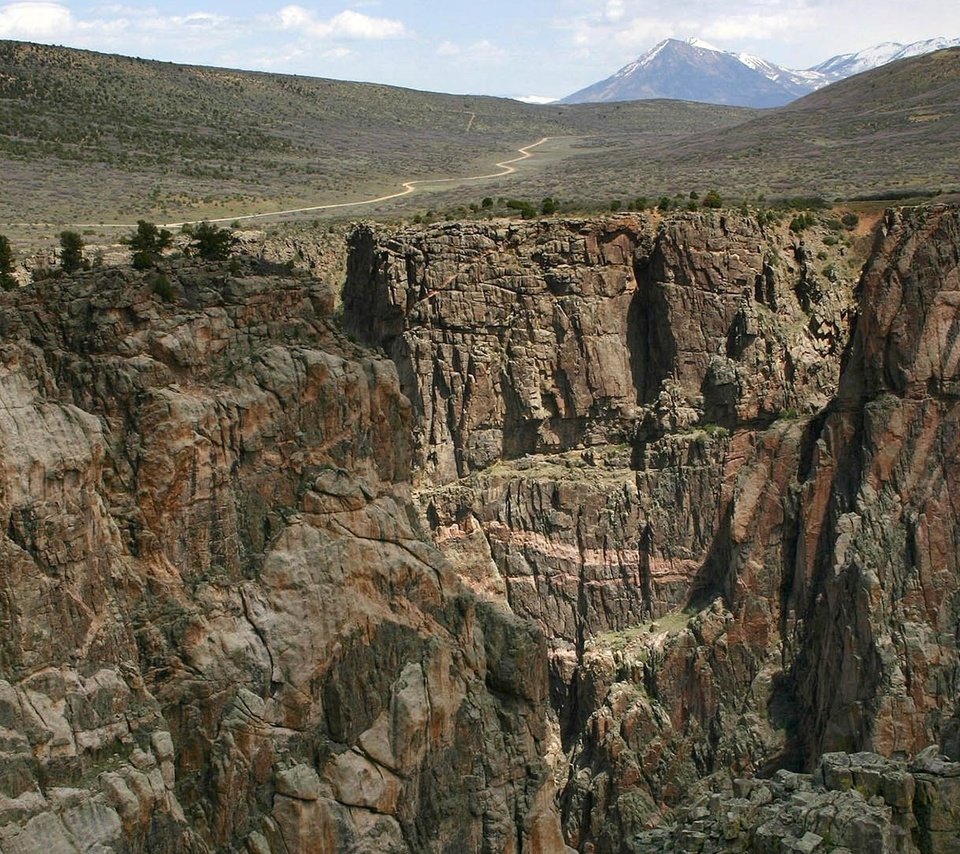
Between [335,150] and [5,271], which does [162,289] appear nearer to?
[5,271]

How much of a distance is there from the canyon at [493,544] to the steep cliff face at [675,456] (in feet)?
0.40

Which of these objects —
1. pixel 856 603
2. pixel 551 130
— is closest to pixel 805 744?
pixel 856 603

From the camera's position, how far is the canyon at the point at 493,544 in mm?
32688

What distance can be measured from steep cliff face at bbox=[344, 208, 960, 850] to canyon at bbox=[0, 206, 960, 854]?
0.12 metres

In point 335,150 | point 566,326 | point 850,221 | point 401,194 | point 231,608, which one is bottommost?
point 231,608

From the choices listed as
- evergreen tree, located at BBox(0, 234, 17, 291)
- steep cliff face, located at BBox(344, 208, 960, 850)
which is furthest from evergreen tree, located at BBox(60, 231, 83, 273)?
steep cliff face, located at BBox(344, 208, 960, 850)

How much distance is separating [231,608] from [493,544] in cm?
2840

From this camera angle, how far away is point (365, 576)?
121ft

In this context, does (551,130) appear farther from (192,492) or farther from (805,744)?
(192,492)

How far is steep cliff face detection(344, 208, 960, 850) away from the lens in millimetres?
56156

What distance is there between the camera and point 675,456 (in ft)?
203

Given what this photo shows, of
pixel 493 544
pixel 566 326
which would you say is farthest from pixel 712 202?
pixel 493 544

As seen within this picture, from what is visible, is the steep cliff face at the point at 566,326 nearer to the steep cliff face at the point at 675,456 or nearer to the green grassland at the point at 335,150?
the steep cliff face at the point at 675,456

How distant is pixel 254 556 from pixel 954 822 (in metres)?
15.7
